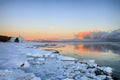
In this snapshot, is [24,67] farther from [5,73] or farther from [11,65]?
[5,73]

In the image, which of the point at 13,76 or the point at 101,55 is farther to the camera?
the point at 101,55

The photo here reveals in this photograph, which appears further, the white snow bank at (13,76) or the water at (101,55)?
the water at (101,55)

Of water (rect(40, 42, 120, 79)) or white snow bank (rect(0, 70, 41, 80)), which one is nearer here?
white snow bank (rect(0, 70, 41, 80))

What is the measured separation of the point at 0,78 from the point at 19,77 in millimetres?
814

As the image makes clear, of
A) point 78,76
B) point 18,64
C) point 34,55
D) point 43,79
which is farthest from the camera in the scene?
point 34,55

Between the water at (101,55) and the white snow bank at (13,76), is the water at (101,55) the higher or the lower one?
the lower one

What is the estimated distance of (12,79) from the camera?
22.4 feet

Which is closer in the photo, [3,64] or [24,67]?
[3,64]

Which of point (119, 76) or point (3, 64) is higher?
point (3, 64)

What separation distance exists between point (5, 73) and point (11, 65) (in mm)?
1900

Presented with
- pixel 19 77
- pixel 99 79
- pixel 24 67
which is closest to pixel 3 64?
pixel 24 67

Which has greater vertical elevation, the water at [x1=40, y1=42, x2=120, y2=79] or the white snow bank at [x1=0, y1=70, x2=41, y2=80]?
the white snow bank at [x1=0, y1=70, x2=41, y2=80]

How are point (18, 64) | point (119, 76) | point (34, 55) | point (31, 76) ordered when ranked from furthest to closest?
point (34, 55), point (119, 76), point (18, 64), point (31, 76)

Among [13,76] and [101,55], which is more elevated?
[13,76]
